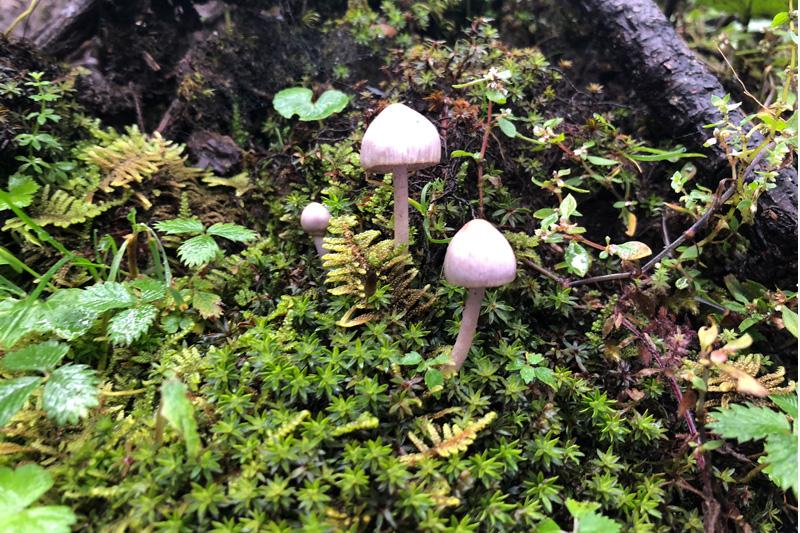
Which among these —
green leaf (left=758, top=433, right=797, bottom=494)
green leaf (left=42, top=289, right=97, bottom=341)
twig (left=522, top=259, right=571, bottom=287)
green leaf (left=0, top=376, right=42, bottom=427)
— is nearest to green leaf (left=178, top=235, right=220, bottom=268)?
green leaf (left=42, top=289, right=97, bottom=341)

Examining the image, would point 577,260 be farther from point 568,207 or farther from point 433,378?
point 433,378

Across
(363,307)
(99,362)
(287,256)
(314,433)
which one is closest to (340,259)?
(363,307)

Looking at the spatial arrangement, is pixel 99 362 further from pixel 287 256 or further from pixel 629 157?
pixel 629 157

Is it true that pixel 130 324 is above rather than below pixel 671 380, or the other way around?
above

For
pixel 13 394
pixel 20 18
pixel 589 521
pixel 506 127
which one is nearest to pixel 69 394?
pixel 13 394

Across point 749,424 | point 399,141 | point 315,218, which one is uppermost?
point 399,141

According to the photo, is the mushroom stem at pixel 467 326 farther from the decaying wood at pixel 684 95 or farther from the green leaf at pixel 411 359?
the decaying wood at pixel 684 95

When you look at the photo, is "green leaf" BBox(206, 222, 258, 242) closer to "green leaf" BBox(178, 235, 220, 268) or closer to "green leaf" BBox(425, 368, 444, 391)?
"green leaf" BBox(178, 235, 220, 268)
